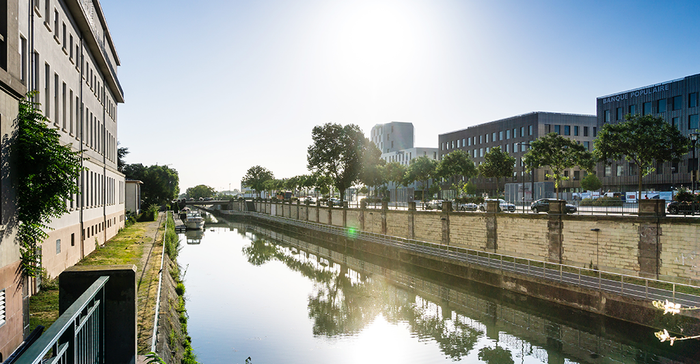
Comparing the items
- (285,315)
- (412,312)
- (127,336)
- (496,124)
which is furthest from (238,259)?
(496,124)

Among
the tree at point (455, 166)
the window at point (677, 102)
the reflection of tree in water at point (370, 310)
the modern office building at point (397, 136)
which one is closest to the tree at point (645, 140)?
the reflection of tree in water at point (370, 310)

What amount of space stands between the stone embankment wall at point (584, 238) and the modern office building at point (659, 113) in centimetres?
3408

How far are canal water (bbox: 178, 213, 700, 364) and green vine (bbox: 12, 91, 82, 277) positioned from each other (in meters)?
7.96

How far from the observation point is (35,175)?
10812 mm

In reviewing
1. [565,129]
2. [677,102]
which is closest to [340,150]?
[565,129]

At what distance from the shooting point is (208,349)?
1741cm

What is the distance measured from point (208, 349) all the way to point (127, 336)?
1383 centimetres

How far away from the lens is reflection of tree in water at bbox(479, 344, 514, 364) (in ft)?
55.9

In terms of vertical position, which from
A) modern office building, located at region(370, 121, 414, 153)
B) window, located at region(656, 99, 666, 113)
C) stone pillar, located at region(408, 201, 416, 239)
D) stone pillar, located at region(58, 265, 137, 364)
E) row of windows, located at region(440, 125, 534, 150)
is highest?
modern office building, located at region(370, 121, 414, 153)

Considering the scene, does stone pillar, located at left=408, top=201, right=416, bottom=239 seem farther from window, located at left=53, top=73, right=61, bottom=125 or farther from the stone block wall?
window, located at left=53, top=73, right=61, bottom=125

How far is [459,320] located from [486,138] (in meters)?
65.9

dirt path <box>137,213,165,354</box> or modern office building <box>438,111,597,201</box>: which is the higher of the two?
modern office building <box>438,111,597,201</box>

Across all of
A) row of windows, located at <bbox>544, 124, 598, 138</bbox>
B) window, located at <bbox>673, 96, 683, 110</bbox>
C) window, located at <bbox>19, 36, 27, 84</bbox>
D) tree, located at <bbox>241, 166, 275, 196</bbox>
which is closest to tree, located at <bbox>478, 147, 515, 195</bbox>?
window, located at <bbox>673, 96, 683, 110</bbox>

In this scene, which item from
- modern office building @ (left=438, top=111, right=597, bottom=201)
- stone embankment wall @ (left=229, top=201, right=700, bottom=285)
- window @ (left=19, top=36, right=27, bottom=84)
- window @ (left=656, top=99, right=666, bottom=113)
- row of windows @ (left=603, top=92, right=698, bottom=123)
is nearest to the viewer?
window @ (left=19, top=36, right=27, bottom=84)
